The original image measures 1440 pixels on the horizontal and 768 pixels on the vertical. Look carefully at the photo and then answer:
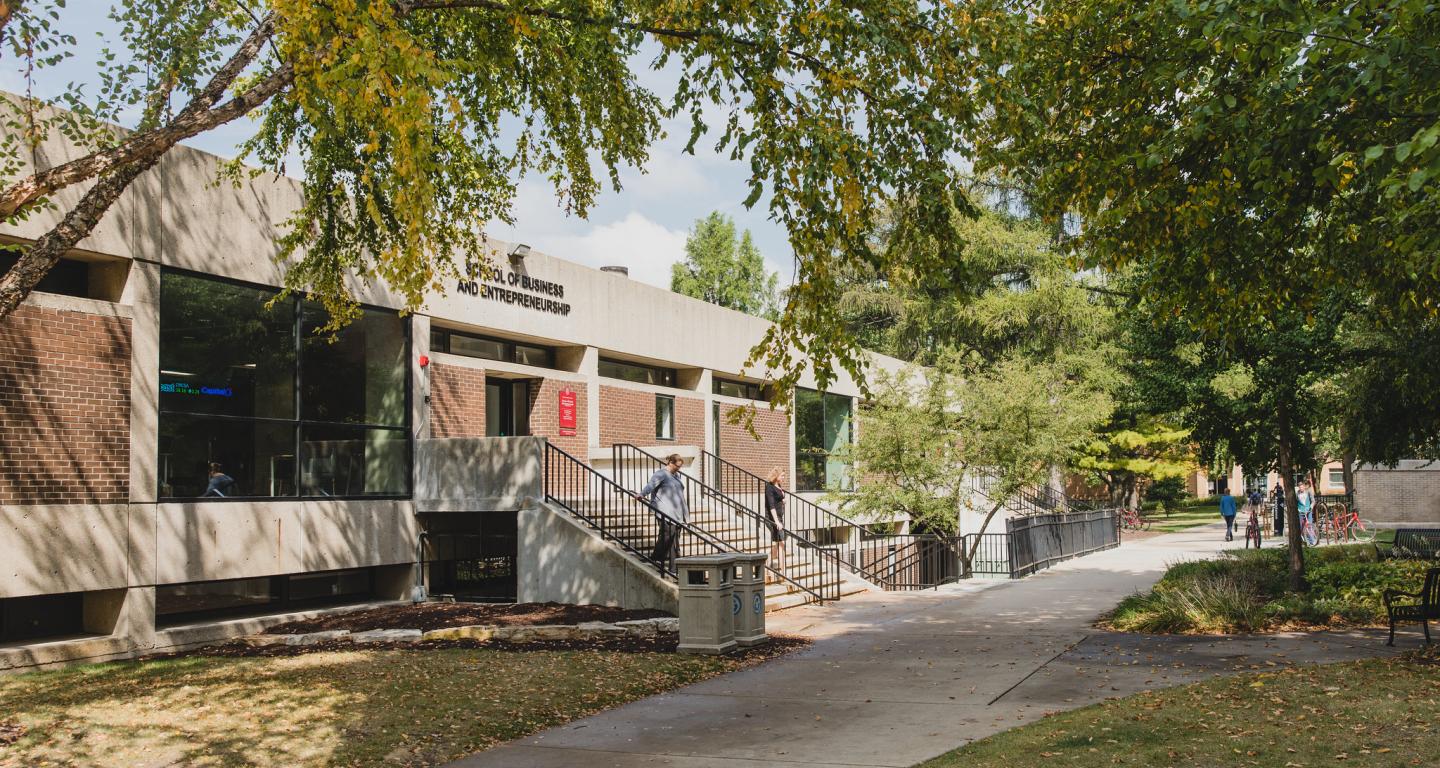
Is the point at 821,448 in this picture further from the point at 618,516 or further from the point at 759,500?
the point at 618,516

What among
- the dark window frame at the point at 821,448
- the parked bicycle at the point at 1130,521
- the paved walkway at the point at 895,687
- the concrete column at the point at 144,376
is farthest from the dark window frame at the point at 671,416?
the parked bicycle at the point at 1130,521

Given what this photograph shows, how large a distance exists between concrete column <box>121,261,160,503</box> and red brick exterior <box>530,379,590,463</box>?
23.1 feet

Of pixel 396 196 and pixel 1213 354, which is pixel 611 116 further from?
pixel 1213 354

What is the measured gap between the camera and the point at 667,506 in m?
15.6

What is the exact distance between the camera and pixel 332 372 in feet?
53.7

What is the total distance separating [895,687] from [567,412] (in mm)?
11594

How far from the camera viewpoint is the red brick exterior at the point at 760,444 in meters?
27.0

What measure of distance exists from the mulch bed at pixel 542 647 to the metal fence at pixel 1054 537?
9985 mm

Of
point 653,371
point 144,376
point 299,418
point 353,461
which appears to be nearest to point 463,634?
point 299,418

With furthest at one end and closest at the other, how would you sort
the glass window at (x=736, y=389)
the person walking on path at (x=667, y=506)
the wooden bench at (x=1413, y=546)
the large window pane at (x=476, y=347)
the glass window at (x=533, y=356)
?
the glass window at (x=736, y=389) < the glass window at (x=533, y=356) < the wooden bench at (x=1413, y=546) < the large window pane at (x=476, y=347) < the person walking on path at (x=667, y=506)

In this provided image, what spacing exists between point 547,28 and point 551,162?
8.33ft

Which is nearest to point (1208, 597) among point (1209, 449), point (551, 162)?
point (1209, 449)

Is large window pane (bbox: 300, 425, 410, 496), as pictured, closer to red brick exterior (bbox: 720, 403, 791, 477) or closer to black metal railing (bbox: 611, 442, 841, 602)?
black metal railing (bbox: 611, 442, 841, 602)

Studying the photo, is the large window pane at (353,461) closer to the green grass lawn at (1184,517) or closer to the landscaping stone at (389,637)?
the landscaping stone at (389,637)
